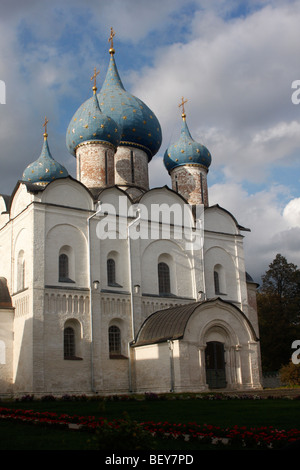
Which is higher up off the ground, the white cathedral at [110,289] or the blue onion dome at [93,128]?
the blue onion dome at [93,128]

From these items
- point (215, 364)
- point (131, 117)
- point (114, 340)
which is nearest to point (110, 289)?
point (114, 340)

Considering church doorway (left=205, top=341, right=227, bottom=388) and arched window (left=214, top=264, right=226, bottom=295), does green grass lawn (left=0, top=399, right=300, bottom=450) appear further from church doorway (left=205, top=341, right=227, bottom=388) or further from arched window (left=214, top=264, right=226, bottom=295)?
arched window (left=214, top=264, right=226, bottom=295)

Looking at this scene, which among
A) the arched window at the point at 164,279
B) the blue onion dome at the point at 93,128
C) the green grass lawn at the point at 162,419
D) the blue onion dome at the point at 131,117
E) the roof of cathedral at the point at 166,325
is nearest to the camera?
the green grass lawn at the point at 162,419

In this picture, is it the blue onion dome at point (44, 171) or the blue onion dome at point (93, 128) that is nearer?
the blue onion dome at point (93, 128)

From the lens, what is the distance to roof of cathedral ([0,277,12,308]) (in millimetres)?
19958

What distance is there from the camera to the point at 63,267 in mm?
19953

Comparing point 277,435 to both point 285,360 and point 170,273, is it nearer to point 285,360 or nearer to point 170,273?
point 170,273

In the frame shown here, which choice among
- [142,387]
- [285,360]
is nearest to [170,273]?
[142,387]

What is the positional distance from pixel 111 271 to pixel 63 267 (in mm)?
2014

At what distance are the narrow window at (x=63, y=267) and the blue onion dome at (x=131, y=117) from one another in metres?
7.89

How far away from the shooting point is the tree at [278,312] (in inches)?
1321

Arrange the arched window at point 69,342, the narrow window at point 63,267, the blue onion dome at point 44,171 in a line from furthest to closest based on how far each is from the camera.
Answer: the blue onion dome at point 44,171
the narrow window at point 63,267
the arched window at point 69,342

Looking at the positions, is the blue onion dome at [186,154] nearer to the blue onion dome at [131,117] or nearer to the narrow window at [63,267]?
the blue onion dome at [131,117]

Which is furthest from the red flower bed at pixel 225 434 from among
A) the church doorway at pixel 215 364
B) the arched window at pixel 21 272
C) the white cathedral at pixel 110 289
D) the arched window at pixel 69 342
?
the church doorway at pixel 215 364
